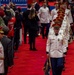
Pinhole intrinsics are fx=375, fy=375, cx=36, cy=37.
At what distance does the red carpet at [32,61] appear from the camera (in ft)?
40.4

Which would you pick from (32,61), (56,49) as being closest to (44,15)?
(32,61)

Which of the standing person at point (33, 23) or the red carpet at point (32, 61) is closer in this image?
the red carpet at point (32, 61)

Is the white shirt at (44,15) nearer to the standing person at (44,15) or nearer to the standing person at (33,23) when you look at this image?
the standing person at (44,15)

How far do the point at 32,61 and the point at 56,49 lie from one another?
4.20 meters

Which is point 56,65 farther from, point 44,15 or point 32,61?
point 44,15

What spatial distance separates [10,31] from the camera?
37.6 feet

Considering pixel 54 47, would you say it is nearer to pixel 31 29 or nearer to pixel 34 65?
pixel 34 65

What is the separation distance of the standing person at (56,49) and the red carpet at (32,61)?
2.38m

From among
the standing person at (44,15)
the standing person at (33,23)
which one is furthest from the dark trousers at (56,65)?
the standing person at (44,15)

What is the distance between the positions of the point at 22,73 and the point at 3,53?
3397 mm

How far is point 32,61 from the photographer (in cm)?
1384

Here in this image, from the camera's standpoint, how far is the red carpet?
1232cm

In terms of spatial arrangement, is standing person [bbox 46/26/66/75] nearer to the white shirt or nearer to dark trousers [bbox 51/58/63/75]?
dark trousers [bbox 51/58/63/75]

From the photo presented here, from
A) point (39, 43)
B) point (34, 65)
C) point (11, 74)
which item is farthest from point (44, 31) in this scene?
point (11, 74)
